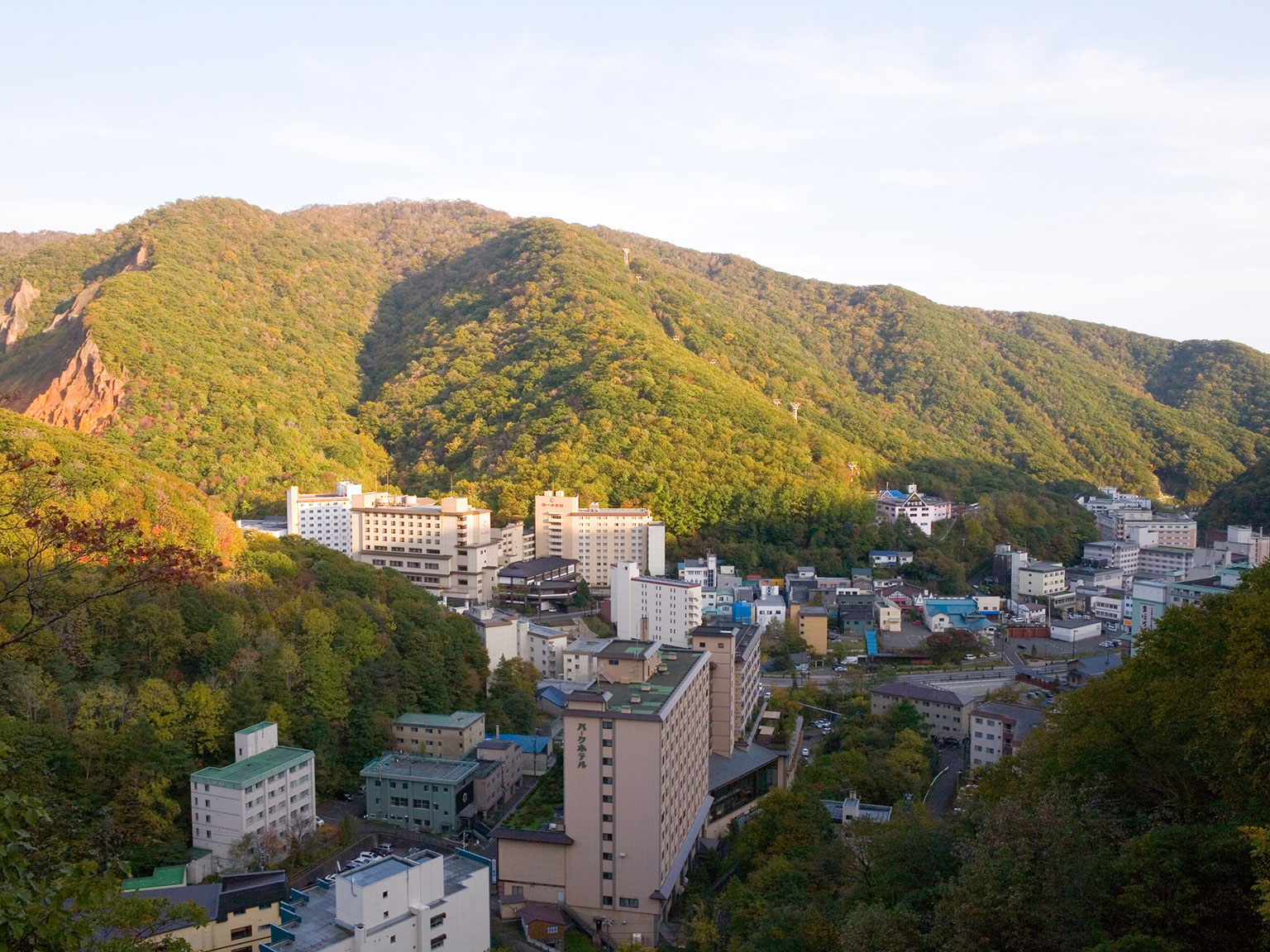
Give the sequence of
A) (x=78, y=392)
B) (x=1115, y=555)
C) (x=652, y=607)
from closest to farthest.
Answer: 1. (x=652, y=607)
2. (x=78, y=392)
3. (x=1115, y=555)

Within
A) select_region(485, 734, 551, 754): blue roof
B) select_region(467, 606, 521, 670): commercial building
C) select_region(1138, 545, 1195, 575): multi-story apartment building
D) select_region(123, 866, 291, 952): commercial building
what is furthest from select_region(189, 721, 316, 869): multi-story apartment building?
select_region(1138, 545, 1195, 575): multi-story apartment building

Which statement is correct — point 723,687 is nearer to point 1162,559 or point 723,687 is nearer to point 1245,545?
point 1245,545

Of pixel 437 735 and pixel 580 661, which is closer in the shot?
pixel 437 735

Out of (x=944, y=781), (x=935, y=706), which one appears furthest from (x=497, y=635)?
(x=944, y=781)

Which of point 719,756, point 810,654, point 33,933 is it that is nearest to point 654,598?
point 810,654

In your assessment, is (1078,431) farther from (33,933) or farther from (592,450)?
(33,933)

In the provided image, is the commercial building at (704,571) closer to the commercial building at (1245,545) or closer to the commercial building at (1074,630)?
the commercial building at (1074,630)
